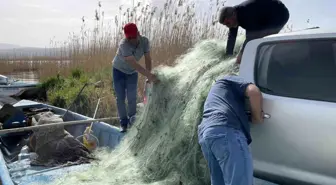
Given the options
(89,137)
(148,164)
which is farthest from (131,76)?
(148,164)

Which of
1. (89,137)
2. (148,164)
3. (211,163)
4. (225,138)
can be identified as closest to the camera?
(225,138)

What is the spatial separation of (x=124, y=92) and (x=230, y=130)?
3649 mm

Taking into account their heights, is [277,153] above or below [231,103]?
below

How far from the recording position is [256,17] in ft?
13.8

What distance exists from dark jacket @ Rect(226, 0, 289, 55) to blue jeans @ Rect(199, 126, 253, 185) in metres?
1.76

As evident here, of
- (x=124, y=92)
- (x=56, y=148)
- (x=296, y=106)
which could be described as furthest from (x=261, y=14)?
(x=56, y=148)

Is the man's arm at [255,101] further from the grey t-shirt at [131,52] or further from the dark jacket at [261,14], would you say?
the grey t-shirt at [131,52]

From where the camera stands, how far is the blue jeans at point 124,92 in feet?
19.8

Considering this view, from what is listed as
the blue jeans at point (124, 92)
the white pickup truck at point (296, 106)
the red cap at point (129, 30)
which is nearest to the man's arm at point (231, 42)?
the white pickup truck at point (296, 106)

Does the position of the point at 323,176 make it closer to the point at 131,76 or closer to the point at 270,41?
the point at 270,41

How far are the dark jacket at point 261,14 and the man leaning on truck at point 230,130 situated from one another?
4.61 feet

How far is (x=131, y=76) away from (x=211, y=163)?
3.48 metres

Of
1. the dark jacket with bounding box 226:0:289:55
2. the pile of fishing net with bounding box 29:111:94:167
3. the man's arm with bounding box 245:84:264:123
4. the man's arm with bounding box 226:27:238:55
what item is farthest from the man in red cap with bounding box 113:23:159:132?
the man's arm with bounding box 245:84:264:123

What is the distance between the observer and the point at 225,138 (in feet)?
8.61
